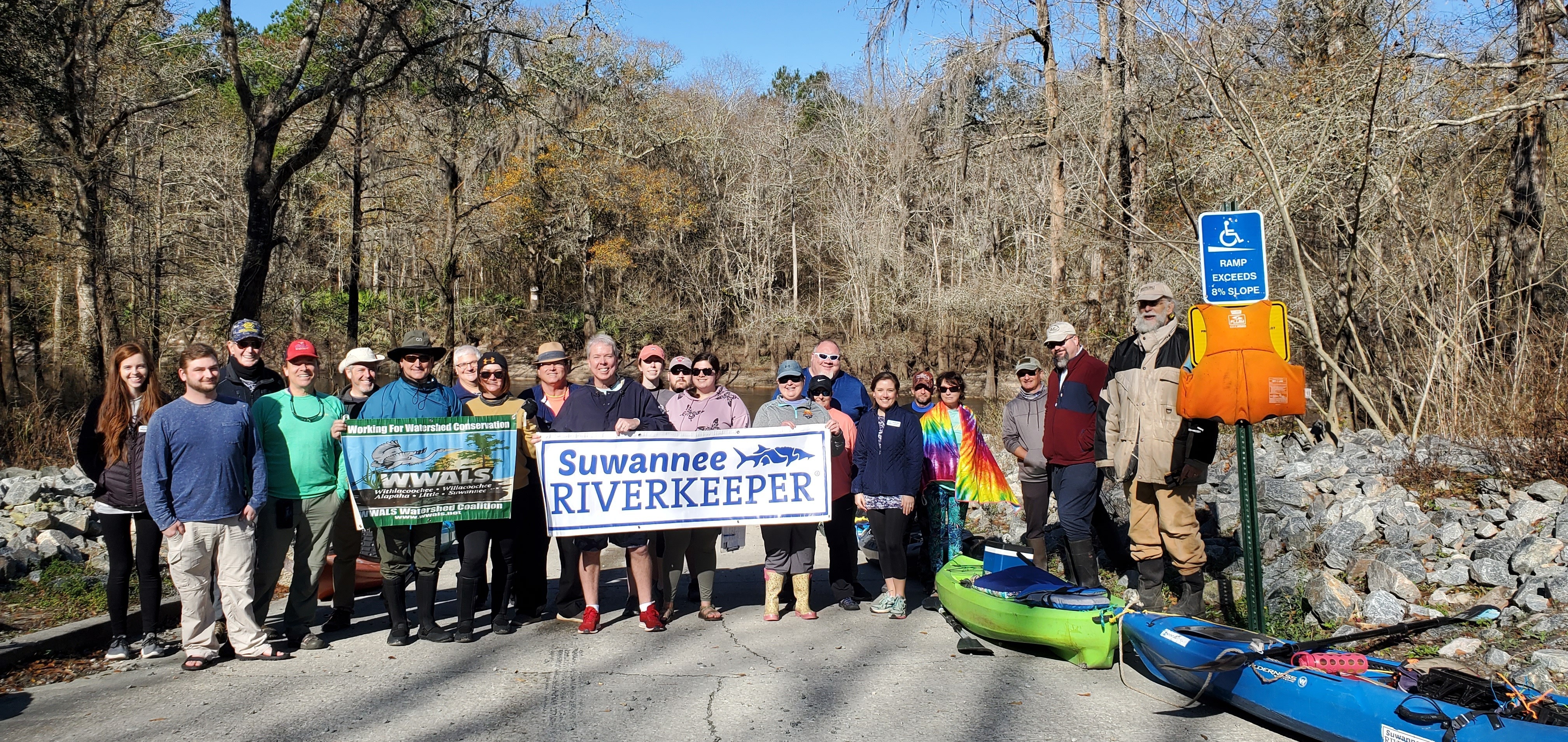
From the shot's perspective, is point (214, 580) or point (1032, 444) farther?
point (1032, 444)

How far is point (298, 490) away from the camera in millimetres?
6750

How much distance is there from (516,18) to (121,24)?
936 centimetres

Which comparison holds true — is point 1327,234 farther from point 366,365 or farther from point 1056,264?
point 366,365

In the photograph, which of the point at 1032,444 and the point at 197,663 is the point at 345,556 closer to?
the point at 197,663

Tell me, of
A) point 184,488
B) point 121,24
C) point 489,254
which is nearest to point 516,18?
point 121,24

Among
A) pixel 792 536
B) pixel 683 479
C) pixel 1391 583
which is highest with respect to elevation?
pixel 683 479

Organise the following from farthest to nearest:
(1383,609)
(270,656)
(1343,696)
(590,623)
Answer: (590,623)
(1383,609)
(270,656)
(1343,696)

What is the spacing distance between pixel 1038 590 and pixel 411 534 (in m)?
4.15

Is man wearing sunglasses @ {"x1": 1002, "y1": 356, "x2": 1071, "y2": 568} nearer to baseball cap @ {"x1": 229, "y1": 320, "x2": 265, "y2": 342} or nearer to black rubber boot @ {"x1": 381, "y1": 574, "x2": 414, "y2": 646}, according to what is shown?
black rubber boot @ {"x1": 381, "y1": 574, "x2": 414, "y2": 646}

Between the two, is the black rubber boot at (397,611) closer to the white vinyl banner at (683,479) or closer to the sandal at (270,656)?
the sandal at (270,656)

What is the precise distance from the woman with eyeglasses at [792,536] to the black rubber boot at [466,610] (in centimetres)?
205

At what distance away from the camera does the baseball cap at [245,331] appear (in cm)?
688

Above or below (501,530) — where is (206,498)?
above

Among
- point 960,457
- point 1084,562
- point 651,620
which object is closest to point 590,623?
point 651,620
